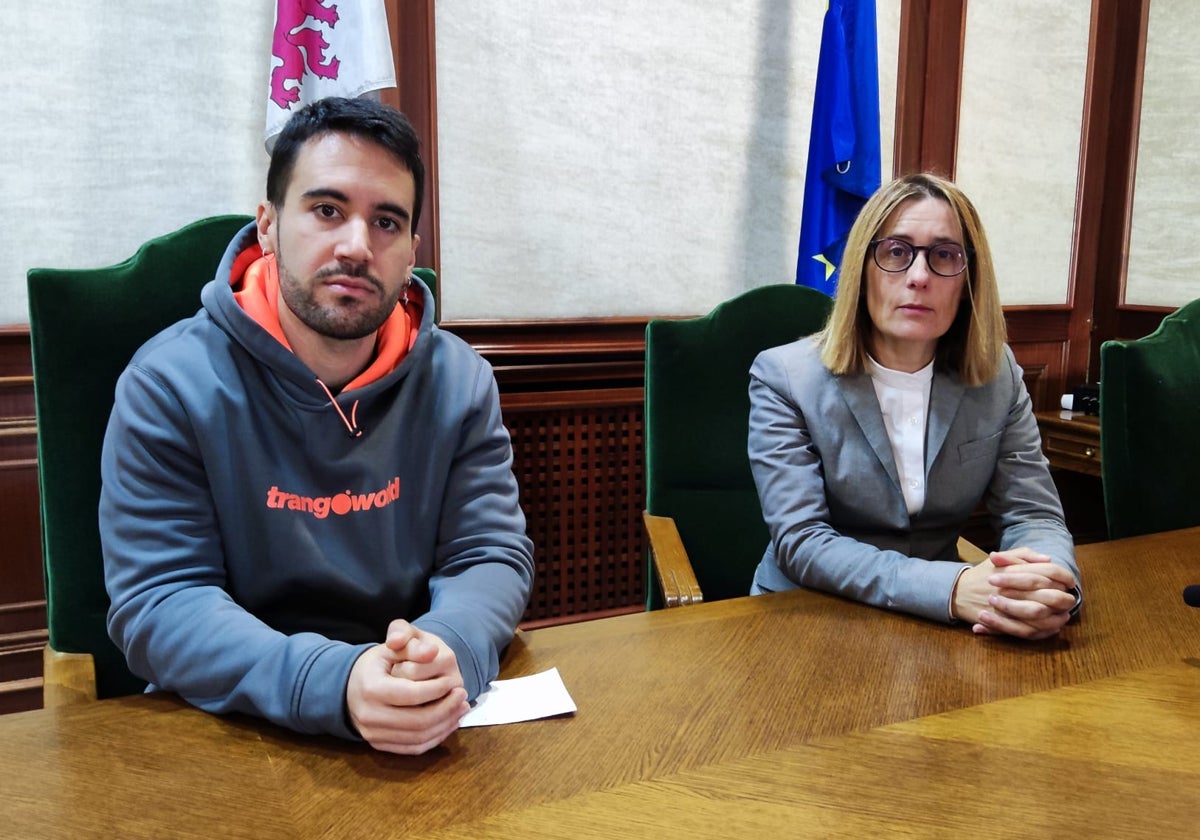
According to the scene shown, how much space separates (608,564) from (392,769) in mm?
2095

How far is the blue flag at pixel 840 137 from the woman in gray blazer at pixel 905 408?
122cm

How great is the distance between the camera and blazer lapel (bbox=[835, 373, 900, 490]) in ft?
4.97

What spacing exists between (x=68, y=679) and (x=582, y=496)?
1849 millimetres

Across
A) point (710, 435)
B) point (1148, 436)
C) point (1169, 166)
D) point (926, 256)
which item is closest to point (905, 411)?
point (926, 256)

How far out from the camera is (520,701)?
95 centimetres

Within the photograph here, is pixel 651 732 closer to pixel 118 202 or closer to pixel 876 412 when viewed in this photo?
pixel 876 412

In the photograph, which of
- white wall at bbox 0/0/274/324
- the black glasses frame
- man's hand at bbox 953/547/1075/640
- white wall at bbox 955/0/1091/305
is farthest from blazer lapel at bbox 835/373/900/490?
white wall at bbox 955/0/1091/305

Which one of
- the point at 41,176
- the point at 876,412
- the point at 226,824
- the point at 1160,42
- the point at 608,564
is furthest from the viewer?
the point at 1160,42

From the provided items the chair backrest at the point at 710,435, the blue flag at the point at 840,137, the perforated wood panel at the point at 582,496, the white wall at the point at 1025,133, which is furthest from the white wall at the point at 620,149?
the chair backrest at the point at 710,435

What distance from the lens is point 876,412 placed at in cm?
153

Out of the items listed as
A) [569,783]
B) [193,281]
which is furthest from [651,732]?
[193,281]

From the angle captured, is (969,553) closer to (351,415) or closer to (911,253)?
(911,253)

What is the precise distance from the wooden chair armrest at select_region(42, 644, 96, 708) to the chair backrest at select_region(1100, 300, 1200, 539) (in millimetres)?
1724

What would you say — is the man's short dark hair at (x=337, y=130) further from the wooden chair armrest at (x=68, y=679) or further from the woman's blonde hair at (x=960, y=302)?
the woman's blonde hair at (x=960, y=302)
